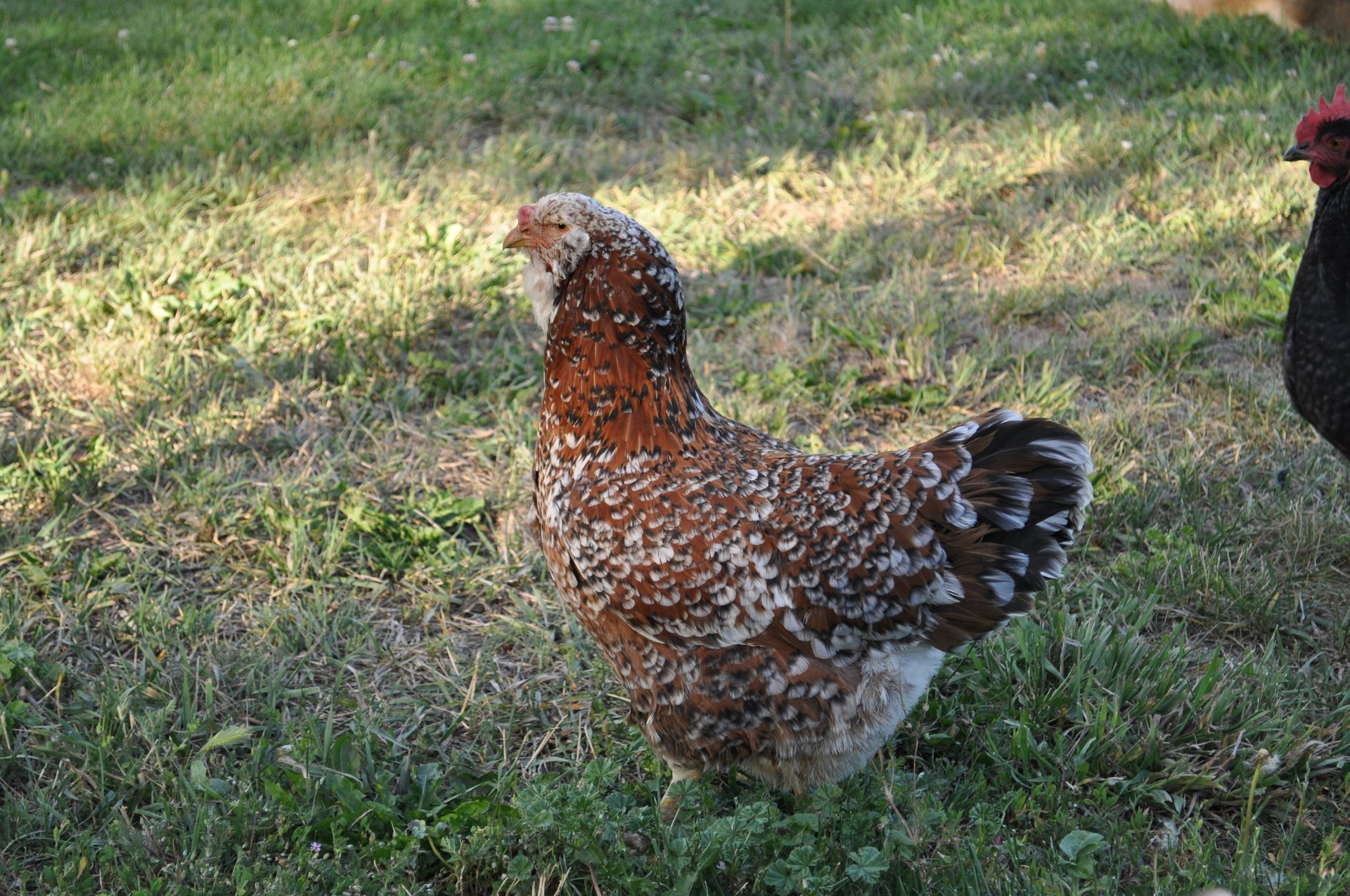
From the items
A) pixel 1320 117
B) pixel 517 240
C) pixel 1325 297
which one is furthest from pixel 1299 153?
pixel 517 240

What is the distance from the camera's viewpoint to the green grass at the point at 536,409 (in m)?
2.53

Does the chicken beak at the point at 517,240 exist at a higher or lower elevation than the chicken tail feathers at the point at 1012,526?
higher

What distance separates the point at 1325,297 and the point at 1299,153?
1.58ft

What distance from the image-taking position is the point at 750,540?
7.88ft

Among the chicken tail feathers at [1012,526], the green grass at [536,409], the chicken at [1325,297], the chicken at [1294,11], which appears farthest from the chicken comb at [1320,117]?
the chicken at [1294,11]

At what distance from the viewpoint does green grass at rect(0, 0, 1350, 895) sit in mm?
2527

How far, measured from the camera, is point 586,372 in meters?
2.60

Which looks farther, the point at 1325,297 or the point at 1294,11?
the point at 1294,11

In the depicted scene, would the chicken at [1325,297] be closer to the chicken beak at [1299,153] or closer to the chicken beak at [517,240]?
the chicken beak at [1299,153]

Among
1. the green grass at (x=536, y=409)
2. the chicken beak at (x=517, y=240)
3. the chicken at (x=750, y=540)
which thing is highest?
the chicken beak at (x=517, y=240)

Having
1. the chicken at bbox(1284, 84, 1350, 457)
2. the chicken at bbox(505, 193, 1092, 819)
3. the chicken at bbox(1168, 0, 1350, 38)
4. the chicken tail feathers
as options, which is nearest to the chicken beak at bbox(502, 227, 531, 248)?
the chicken at bbox(505, 193, 1092, 819)

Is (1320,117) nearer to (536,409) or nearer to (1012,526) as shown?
(1012,526)

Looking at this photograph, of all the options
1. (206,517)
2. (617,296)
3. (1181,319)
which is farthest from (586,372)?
(1181,319)

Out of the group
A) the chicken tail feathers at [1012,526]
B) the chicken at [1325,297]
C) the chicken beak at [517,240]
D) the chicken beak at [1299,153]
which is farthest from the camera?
the chicken beak at [1299,153]
